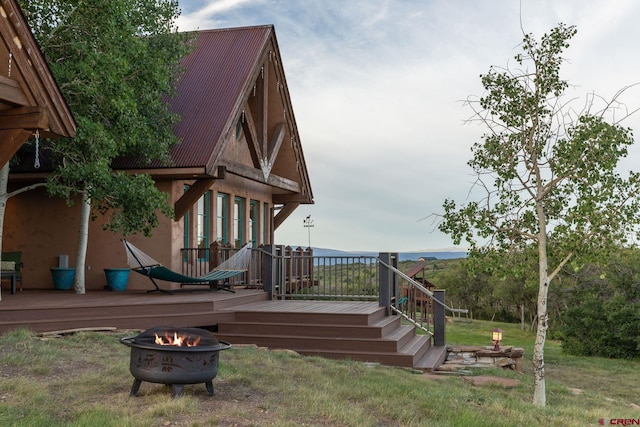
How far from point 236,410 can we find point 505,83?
634cm

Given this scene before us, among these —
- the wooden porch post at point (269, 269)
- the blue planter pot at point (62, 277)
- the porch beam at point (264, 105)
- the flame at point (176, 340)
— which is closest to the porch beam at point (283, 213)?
the porch beam at point (264, 105)

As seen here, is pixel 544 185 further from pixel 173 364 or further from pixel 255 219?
pixel 255 219

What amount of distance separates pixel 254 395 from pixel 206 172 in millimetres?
7851

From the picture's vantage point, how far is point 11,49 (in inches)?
366

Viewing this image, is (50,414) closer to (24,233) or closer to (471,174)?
(471,174)

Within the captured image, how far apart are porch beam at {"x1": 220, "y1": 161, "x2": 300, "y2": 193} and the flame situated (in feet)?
28.7

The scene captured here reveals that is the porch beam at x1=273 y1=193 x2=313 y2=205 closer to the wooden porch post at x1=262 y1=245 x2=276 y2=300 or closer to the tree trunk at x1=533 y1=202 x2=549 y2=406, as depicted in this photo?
the wooden porch post at x1=262 y1=245 x2=276 y2=300

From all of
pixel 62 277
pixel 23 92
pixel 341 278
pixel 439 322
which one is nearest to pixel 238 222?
pixel 62 277

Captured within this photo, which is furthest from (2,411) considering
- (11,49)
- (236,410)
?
(11,49)

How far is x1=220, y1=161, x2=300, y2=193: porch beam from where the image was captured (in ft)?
51.6

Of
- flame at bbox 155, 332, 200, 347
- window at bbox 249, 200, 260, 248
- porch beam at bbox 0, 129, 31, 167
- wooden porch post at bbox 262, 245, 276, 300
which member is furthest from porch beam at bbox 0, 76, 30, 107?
window at bbox 249, 200, 260, 248

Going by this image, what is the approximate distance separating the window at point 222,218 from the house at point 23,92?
725cm

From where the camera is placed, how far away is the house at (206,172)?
14.7 m

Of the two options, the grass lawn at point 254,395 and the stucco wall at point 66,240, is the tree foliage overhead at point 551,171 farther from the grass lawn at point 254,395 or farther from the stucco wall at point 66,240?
the stucco wall at point 66,240
